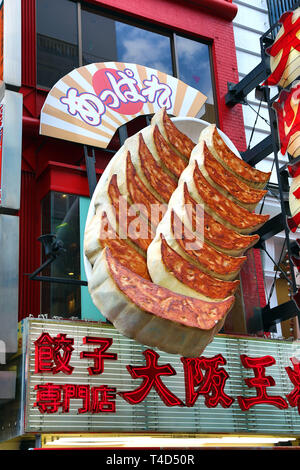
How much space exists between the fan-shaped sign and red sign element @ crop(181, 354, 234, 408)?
5.00m

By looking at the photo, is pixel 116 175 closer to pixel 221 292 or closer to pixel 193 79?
pixel 221 292

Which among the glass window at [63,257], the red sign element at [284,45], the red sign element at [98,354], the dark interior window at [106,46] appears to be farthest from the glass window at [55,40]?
the red sign element at [98,354]

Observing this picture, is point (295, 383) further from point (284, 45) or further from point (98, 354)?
point (284, 45)

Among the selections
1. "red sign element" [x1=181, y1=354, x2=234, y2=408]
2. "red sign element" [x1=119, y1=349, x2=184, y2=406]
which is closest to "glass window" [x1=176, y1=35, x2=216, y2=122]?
"red sign element" [x1=181, y1=354, x2=234, y2=408]

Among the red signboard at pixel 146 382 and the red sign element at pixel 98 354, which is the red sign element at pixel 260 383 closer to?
the red signboard at pixel 146 382

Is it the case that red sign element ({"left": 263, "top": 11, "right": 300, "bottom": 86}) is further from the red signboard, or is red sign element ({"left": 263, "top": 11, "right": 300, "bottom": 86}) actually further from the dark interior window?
the red signboard

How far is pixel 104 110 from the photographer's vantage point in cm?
1398

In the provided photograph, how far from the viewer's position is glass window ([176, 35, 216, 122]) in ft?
54.7

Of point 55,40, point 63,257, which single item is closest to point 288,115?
point 63,257

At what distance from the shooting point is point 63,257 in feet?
42.0

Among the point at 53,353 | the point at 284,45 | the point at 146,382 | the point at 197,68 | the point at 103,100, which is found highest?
the point at 197,68

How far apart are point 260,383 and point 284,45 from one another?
699 cm

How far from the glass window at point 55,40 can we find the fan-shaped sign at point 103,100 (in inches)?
35.1
